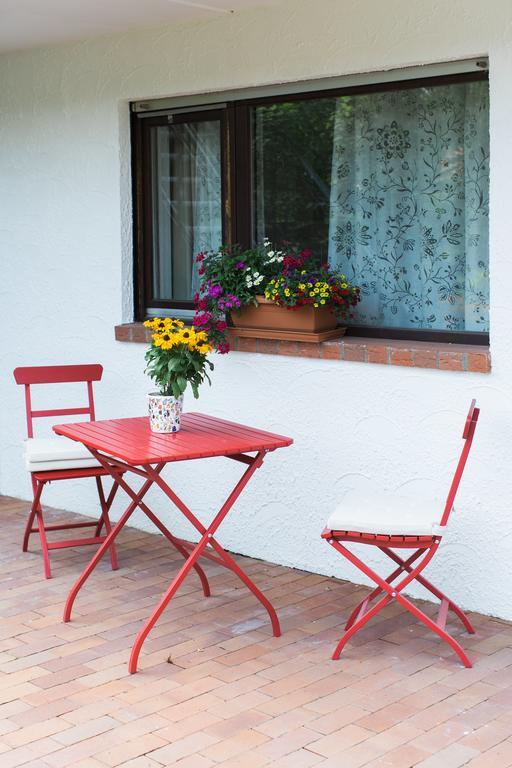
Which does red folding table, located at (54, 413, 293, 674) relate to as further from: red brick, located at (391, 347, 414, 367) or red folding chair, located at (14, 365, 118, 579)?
red brick, located at (391, 347, 414, 367)

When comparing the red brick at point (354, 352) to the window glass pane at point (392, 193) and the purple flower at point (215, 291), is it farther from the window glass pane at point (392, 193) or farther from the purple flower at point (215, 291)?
the purple flower at point (215, 291)

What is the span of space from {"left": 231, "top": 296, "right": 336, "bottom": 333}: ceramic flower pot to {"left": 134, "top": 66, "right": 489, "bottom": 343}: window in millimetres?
216

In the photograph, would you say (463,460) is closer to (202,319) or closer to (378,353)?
(378,353)

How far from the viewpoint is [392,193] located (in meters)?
4.85

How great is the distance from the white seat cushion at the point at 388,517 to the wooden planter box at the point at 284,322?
1010 mm

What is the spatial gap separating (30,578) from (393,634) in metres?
1.78

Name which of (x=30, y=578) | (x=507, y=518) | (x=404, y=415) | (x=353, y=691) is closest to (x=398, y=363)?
(x=404, y=415)

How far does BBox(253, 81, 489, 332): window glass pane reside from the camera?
15.1ft

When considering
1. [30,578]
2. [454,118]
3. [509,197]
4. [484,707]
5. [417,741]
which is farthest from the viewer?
[30,578]

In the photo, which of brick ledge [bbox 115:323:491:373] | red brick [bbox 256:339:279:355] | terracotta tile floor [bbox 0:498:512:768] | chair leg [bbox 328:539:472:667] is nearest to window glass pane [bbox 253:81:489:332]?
brick ledge [bbox 115:323:491:373]

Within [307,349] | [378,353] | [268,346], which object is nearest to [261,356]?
[268,346]

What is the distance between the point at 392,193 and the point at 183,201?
1.36 m

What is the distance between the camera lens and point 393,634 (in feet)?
14.0

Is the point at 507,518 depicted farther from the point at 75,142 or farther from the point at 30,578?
the point at 75,142
